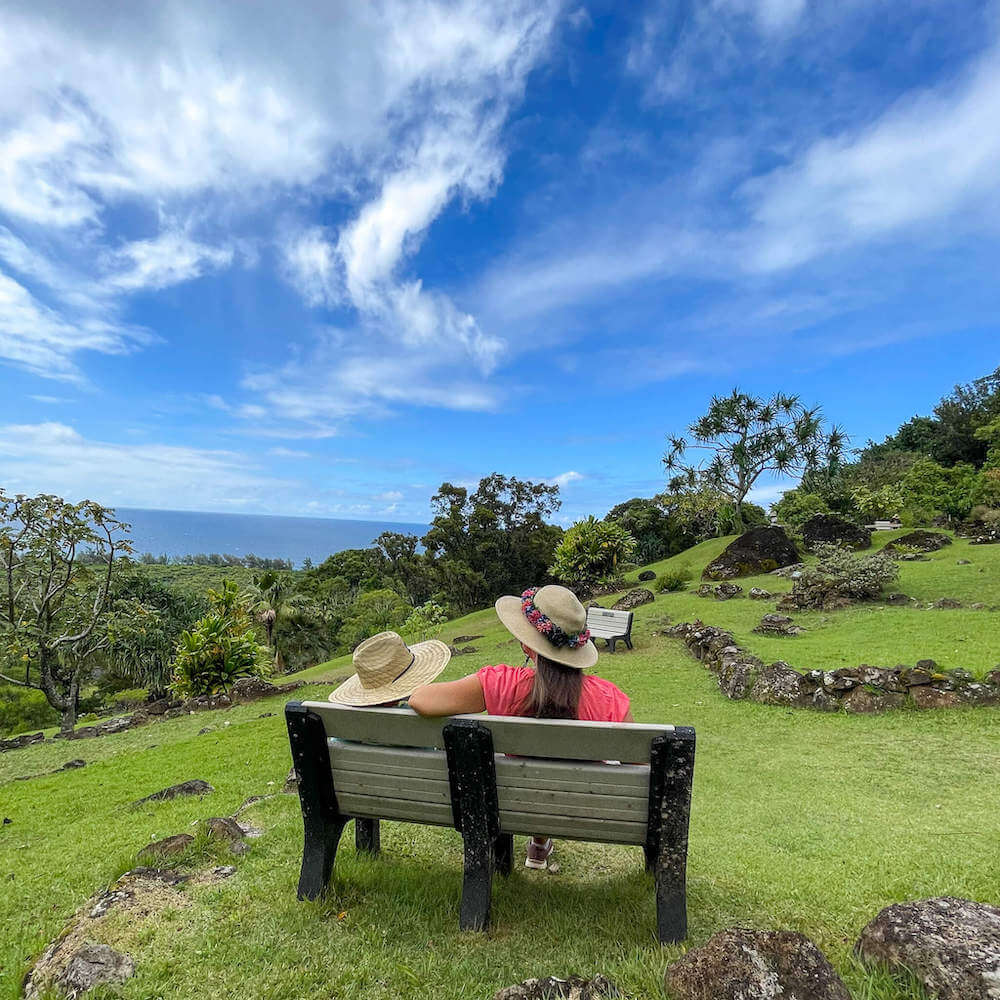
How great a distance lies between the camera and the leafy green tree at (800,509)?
31.3 m

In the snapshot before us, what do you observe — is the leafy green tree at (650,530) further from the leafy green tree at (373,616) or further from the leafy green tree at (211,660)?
the leafy green tree at (211,660)

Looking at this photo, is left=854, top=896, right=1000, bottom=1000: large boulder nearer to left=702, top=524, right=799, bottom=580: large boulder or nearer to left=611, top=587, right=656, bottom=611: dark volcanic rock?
left=611, top=587, right=656, bottom=611: dark volcanic rock

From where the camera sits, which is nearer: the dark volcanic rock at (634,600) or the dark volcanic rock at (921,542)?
the dark volcanic rock at (634,600)

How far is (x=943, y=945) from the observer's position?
1.99 meters

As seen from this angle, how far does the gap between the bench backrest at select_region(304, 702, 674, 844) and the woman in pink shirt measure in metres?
0.17

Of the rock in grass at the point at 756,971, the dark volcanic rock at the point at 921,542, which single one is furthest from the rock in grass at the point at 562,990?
the dark volcanic rock at the point at 921,542

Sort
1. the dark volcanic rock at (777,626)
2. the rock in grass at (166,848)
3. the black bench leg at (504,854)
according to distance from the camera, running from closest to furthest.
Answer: the black bench leg at (504,854) < the rock in grass at (166,848) < the dark volcanic rock at (777,626)

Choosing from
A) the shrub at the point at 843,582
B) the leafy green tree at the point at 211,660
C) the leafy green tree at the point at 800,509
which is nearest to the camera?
the shrub at the point at 843,582

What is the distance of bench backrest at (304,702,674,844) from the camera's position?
2.61 m

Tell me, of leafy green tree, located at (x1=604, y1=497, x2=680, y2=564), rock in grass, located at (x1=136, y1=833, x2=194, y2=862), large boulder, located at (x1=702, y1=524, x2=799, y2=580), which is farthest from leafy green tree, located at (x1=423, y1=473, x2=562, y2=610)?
rock in grass, located at (x1=136, y1=833, x2=194, y2=862)

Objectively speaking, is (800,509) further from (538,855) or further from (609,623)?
(538,855)

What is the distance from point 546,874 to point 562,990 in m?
1.62

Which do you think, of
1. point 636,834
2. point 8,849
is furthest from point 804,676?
point 8,849

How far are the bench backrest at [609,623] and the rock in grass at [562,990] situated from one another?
1095cm
